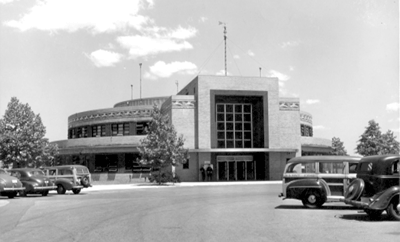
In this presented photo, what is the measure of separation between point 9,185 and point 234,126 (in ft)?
93.7

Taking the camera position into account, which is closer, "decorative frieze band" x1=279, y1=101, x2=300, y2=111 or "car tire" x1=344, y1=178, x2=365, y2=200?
"car tire" x1=344, y1=178, x2=365, y2=200

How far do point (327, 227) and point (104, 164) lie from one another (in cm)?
4313

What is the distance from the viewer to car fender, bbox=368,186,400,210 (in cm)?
1195

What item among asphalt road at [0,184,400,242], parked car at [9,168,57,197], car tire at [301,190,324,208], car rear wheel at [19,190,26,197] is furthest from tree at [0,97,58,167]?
car tire at [301,190,324,208]

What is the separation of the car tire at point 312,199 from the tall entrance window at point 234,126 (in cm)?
3095

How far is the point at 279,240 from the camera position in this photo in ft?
30.2

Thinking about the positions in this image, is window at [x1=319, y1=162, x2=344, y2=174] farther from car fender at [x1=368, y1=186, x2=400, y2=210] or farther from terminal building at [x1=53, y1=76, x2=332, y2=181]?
terminal building at [x1=53, y1=76, x2=332, y2=181]

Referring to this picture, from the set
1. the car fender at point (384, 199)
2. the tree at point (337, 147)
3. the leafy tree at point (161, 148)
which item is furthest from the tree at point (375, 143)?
the car fender at point (384, 199)

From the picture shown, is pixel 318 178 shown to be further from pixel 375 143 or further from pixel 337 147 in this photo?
pixel 337 147

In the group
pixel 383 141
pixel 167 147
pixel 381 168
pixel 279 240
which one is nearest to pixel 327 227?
pixel 279 240

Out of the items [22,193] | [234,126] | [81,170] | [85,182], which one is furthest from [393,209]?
[234,126]

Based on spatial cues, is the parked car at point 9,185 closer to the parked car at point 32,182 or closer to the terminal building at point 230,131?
the parked car at point 32,182

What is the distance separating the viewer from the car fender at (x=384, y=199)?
12.0 meters

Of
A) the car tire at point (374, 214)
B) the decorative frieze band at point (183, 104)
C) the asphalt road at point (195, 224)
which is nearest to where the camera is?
the asphalt road at point (195, 224)
